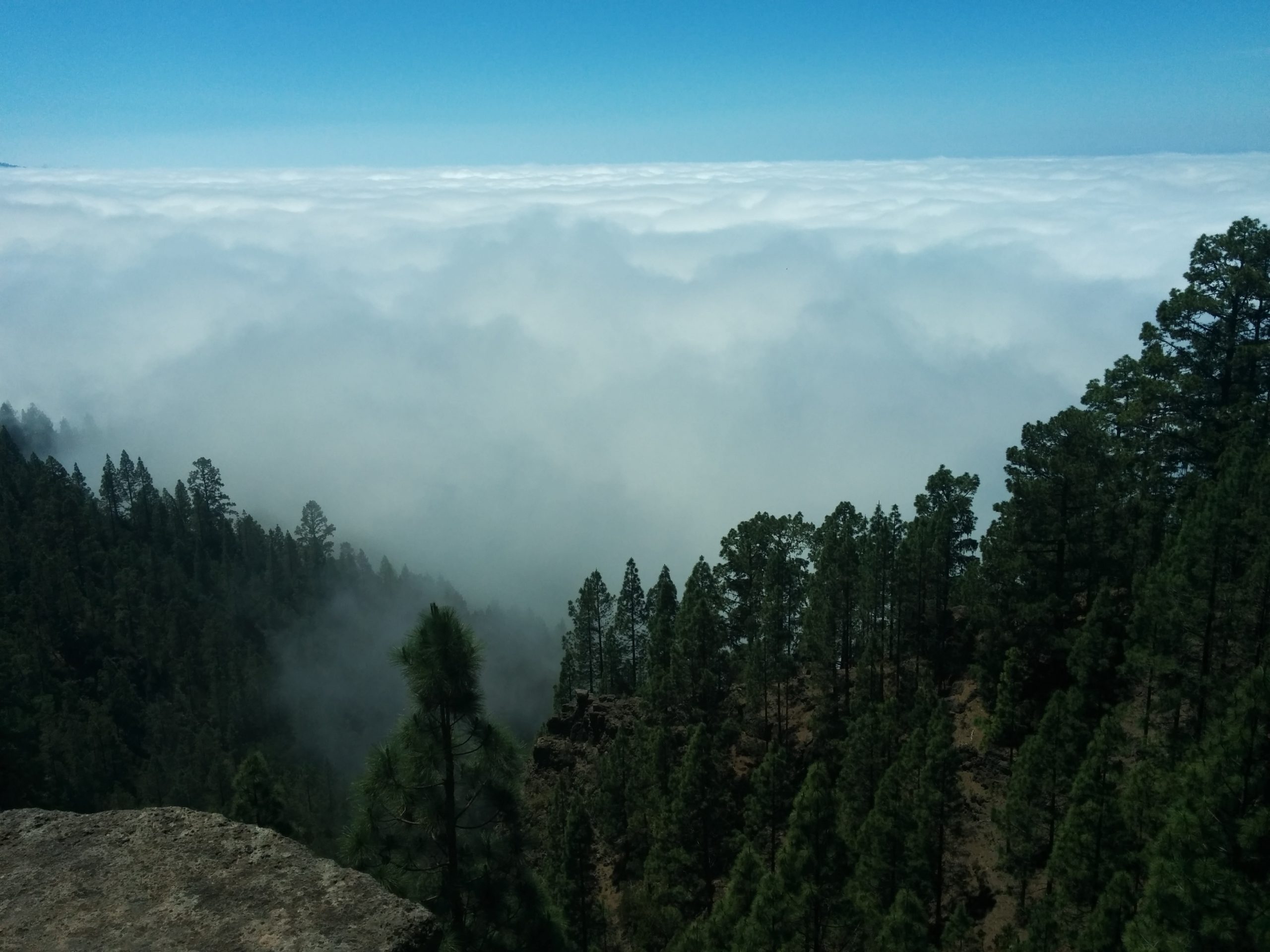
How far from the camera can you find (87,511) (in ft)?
423

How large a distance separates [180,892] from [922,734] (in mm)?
28923

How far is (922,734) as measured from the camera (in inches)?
1231

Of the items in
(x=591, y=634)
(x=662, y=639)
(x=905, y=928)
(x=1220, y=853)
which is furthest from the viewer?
(x=591, y=634)

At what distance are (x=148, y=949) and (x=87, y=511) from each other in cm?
14520

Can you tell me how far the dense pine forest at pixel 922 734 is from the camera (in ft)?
38.6

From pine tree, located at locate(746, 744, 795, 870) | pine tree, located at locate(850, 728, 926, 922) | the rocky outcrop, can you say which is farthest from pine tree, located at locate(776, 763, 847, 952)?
the rocky outcrop

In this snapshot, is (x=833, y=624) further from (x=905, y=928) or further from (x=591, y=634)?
(x=591, y=634)

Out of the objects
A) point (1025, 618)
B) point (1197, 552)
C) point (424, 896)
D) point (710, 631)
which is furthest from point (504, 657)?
point (424, 896)

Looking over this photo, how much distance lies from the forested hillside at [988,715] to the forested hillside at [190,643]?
29865 mm

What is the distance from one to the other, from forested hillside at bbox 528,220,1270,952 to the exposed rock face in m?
16.9

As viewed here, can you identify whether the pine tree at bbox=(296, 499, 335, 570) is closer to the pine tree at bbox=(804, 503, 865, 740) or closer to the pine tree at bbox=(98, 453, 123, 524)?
the pine tree at bbox=(98, 453, 123, 524)

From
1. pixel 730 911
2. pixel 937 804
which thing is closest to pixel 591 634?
pixel 937 804

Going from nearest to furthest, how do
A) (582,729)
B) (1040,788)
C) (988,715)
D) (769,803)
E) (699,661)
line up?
1. (1040,788)
2. (769,803)
3. (988,715)
4. (699,661)
5. (582,729)

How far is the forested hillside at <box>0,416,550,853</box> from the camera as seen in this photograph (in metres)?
88.9
